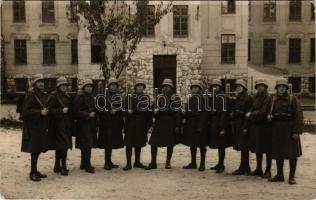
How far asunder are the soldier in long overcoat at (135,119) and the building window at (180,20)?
18.1 meters

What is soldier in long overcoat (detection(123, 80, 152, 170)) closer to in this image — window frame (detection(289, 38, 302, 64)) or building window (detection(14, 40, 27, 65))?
building window (detection(14, 40, 27, 65))

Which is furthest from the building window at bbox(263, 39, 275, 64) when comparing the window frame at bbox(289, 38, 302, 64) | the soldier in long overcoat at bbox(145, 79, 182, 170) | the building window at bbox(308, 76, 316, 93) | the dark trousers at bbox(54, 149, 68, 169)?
the dark trousers at bbox(54, 149, 68, 169)

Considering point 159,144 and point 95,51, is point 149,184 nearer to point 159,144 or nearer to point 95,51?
point 159,144

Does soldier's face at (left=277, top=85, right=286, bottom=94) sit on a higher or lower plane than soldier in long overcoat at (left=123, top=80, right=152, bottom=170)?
higher

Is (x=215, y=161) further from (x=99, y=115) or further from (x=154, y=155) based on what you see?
(x=99, y=115)

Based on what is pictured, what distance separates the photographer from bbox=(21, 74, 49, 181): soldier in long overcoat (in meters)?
9.52

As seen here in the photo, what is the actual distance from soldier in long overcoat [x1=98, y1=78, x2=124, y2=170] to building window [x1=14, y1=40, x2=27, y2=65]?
24.2 meters

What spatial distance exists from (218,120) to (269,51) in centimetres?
2594

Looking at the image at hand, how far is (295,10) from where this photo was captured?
35.1 m

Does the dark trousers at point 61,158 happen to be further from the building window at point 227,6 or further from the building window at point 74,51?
the building window at point 74,51

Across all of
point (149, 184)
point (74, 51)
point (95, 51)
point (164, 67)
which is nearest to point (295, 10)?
point (164, 67)

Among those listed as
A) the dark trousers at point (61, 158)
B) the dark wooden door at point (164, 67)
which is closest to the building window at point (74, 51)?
the dark wooden door at point (164, 67)

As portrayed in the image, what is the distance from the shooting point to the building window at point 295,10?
35.1 m

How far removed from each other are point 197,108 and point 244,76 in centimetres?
2028
